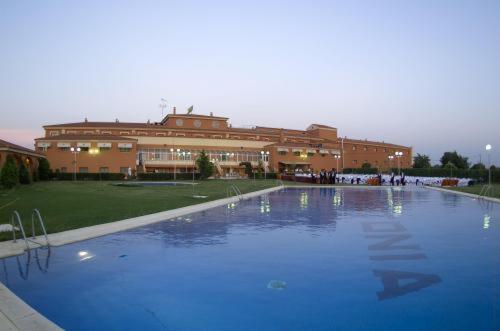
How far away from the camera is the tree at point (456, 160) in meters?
73.0

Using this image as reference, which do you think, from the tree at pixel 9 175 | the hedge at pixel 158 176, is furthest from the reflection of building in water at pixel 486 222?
the hedge at pixel 158 176

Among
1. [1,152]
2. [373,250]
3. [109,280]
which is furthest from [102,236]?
[1,152]

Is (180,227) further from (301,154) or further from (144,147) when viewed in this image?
(301,154)

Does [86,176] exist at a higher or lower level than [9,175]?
lower

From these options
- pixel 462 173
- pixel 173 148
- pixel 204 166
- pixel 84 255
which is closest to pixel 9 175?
pixel 204 166

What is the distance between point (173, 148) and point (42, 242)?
50.7 metres

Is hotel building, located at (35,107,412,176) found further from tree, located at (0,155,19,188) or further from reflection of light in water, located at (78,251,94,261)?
reflection of light in water, located at (78,251,94,261)

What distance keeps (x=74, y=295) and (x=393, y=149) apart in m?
82.5

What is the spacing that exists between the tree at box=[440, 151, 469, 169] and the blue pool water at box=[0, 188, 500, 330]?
231 ft

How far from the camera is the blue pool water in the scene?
4.68m

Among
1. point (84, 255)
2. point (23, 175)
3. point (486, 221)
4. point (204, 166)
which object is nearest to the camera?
point (84, 255)

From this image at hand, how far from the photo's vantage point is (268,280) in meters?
6.11

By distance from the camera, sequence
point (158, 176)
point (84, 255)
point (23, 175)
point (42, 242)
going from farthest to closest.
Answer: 1. point (158, 176)
2. point (23, 175)
3. point (42, 242)
4. point (84, 255)

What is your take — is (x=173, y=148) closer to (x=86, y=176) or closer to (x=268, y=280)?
(x=86, y=176)
